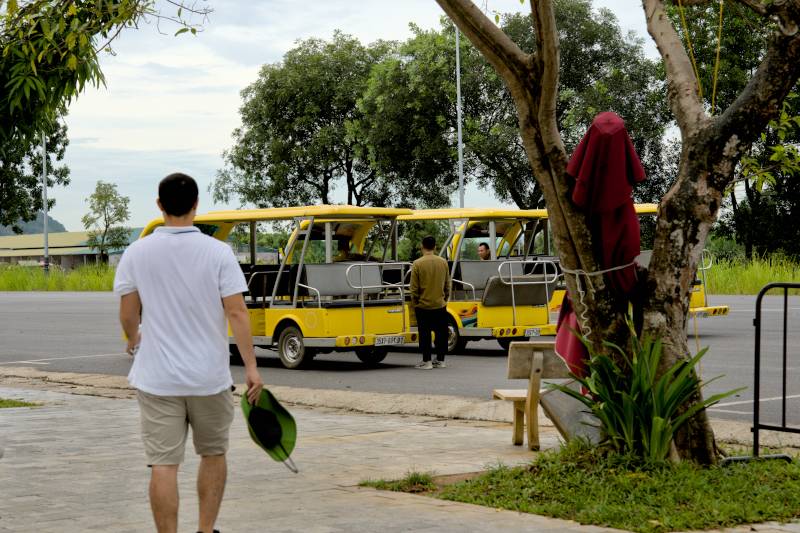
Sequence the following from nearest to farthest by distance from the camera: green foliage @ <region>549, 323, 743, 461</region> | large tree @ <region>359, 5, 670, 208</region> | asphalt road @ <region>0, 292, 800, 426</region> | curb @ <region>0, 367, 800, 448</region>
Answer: green foliage @ <region>549, 323, 743, 461</region> < curb @ <region>0, 367, 800, 448</region> < asphalt road @ <region>0, 292, 800, 426</region> < large tree @ <region>359, 5, 670, 208</region>

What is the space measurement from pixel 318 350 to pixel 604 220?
979 cm

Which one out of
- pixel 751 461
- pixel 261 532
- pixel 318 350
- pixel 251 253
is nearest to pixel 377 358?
pixel 318 350

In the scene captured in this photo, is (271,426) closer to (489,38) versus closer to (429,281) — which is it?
(489,38)

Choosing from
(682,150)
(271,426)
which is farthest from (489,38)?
(271,426)

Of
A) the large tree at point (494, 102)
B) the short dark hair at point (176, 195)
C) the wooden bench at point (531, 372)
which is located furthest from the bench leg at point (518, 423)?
the large tree at point (494, 102)

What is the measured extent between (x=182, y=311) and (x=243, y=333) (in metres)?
0.32

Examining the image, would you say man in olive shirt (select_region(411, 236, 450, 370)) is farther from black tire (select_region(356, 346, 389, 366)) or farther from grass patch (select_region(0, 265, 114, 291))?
grass patch (select_region(0, 265, 114, 291))


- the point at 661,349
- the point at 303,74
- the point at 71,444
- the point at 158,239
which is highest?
the point at 303,74

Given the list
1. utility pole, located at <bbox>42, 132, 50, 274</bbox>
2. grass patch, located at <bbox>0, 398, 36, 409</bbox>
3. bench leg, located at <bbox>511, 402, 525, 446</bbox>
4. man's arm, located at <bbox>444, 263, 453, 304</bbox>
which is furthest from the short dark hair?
utility pole, located at <bbox>42, 132, 50, 274</bbox>

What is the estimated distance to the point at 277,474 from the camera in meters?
8.04

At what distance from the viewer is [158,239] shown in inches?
214

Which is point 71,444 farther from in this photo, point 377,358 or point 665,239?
point 377,358

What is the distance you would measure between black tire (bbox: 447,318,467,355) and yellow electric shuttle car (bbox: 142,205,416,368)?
1133 millimetres

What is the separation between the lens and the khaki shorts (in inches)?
210
